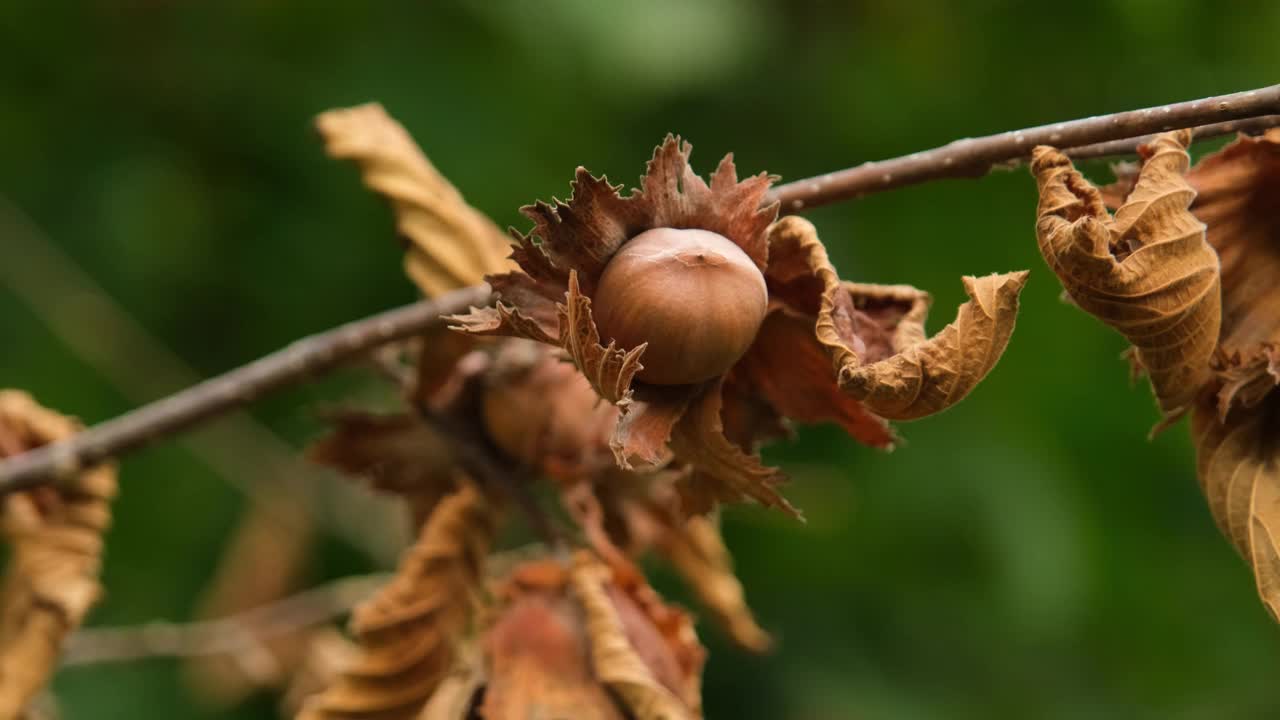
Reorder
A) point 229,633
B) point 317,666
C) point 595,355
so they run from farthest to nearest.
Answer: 1. point 229,633
2. point 317,666
3. point 595,355

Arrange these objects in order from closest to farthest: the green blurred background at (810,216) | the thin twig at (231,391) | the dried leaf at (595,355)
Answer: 1. the dried leaf at (595,355)
2. the thin twig at (231,391)
3. the green blurred background at (810,216)

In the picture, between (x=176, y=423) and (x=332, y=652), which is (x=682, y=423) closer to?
(x=176, y=423)

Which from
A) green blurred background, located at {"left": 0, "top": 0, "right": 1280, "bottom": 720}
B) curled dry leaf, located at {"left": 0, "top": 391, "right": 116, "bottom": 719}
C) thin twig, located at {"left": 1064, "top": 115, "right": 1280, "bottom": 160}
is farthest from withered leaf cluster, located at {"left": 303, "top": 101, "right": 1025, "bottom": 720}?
green blurred background, located at {"left": 0, "top": 0, "right": 1280, "bottom": 720}

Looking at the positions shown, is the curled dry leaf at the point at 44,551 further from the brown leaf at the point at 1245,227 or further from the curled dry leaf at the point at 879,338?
the brown leaf at the point at 1245,227

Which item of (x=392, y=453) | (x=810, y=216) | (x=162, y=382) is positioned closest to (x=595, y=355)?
(x=392, y=453)

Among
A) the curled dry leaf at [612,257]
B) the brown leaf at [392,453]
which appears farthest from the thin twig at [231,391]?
the curled dry leaf at [612,257]

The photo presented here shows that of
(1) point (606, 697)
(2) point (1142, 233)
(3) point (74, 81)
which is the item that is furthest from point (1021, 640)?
(3) point (74, 81)

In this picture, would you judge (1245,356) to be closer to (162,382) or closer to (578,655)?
(578,655)
